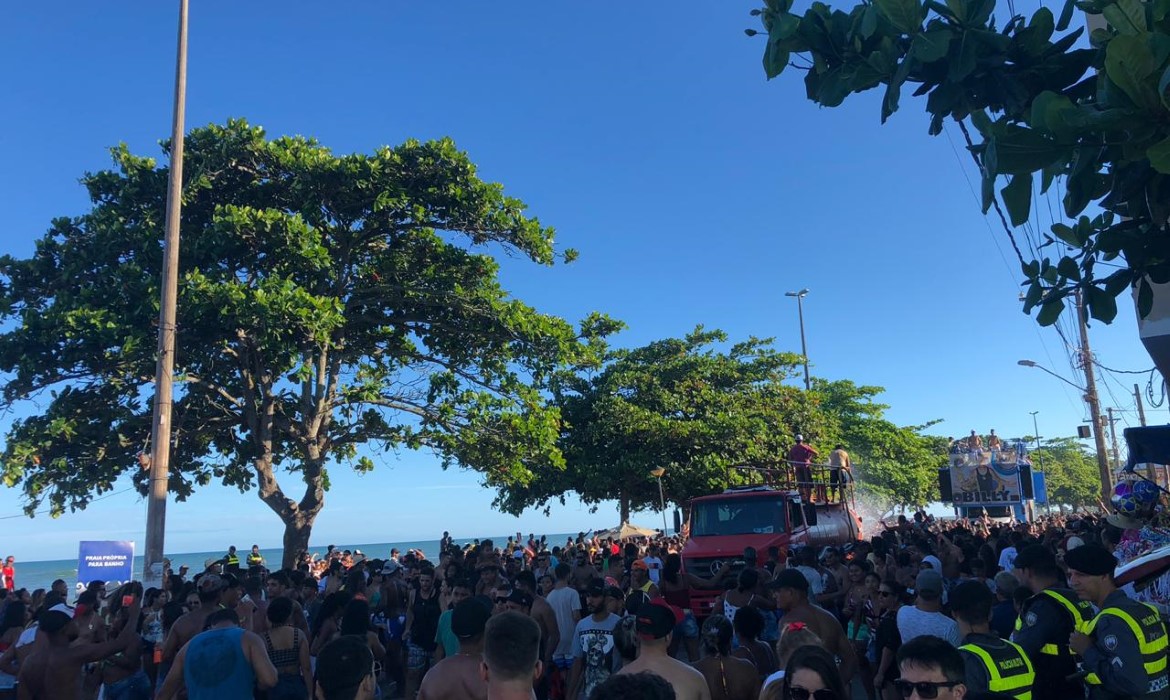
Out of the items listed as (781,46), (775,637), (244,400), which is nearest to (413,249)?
(244,400)

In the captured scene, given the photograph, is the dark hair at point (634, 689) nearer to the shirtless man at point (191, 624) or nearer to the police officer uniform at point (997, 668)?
the police officer uniform at point (997, 668)

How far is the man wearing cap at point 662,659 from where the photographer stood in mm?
4305

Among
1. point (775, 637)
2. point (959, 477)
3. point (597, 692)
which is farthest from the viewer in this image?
point (959, 477)

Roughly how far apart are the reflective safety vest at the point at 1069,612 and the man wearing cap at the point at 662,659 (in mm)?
1872

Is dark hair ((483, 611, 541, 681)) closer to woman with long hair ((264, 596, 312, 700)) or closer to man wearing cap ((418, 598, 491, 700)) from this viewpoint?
man wearing cap ((418, 598, 491, 700))

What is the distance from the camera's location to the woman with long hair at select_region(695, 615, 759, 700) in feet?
15.2

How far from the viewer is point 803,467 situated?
61.6 ft

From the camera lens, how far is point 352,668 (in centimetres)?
390

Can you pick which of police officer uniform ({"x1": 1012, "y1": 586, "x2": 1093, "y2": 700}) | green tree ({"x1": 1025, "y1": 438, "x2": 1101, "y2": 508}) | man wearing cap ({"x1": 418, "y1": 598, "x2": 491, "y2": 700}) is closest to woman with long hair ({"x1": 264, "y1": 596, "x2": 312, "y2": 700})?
man wearing cap ({"x1": 418, "y1": 598, "x2": 491, "y2": 700})

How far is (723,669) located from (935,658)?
187 cm

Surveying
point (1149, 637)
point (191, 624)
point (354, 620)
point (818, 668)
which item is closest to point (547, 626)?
point (354, 620)

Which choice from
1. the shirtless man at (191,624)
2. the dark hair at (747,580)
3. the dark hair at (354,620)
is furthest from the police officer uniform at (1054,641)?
the shirtless man at (191,624)

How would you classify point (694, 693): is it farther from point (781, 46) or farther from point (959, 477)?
point (959, 477)

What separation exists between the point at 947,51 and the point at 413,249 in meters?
14.0
